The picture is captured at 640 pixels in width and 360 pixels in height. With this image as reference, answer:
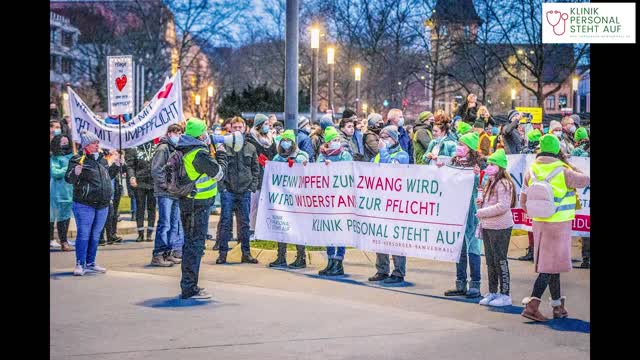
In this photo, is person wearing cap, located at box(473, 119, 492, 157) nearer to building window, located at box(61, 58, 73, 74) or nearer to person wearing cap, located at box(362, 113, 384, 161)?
person wearing cap, located at box(362, 113, 384, 161)

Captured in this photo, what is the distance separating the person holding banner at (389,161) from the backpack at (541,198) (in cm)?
279

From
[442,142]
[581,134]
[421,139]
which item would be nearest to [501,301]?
[442,142]

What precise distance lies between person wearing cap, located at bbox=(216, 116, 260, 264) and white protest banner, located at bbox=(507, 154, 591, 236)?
3550mm

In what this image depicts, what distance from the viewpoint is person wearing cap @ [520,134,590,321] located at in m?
9.60

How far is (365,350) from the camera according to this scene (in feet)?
27.0

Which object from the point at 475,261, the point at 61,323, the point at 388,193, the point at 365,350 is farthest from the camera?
the point at 388,193

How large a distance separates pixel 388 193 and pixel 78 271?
3.90 m

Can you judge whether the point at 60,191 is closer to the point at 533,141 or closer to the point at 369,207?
the point at 369,207

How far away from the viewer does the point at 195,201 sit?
436 inches

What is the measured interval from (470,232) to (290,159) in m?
3.12

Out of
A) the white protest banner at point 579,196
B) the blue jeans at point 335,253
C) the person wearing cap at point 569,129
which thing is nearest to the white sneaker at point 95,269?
the blue jeans at point 335,253
